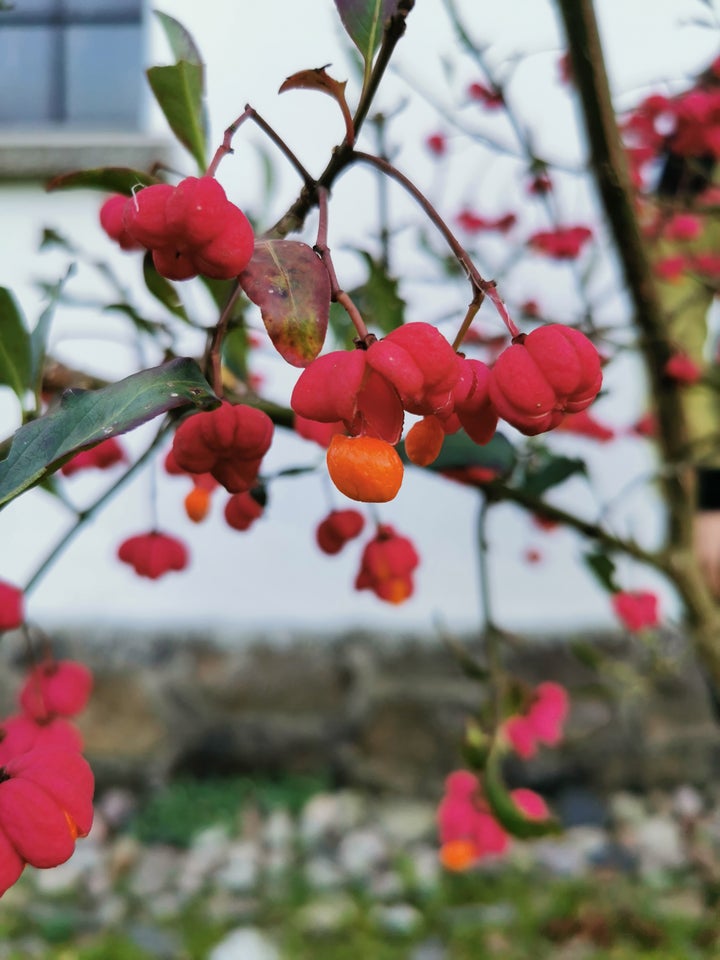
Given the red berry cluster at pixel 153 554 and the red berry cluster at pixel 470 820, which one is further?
the red berry cluster at pixel 470 820

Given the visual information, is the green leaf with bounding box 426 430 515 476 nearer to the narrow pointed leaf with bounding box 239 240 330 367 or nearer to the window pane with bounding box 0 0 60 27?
the narrow pointed leaf with bounding box 239 240 330 367

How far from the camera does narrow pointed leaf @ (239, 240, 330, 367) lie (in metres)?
0.33

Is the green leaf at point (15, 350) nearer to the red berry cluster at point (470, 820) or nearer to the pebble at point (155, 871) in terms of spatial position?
the red berry cluster at point (470, 820)

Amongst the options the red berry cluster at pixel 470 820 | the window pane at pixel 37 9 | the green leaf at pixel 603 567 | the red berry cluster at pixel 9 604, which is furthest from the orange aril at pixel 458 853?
the window pane at pixel 37 9

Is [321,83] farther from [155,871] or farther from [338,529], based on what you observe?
[155,871]

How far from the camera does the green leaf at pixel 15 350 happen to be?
1.70 ft

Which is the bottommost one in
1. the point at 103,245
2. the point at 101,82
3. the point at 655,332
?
the point at 103,245

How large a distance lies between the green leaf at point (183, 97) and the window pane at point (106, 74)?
6.06 feet

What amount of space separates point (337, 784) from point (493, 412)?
77.0 inches

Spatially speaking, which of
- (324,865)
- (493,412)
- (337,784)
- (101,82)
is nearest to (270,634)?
(337,784)

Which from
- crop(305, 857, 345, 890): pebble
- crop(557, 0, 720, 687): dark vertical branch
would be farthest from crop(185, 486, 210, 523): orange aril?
crop(305, 857, 345, 890): pebble

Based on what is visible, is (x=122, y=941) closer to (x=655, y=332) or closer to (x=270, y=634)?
(x=270, y=634)

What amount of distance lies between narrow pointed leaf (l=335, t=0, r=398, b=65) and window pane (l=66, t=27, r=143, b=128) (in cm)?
194

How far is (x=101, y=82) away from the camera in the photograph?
7.13 feet
